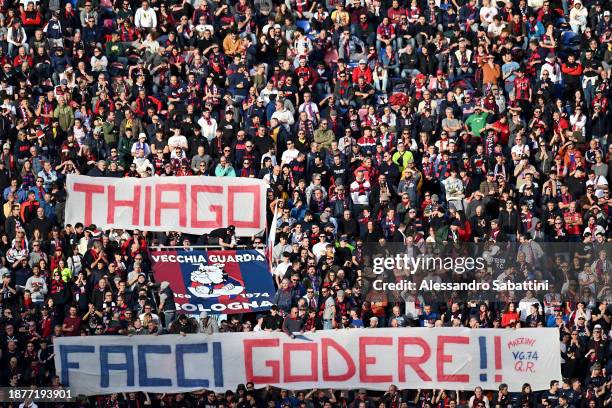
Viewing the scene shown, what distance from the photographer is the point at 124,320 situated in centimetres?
3159

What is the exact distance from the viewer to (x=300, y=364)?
3133cm

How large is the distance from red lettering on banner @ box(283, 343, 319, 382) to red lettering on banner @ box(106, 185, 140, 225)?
428cm

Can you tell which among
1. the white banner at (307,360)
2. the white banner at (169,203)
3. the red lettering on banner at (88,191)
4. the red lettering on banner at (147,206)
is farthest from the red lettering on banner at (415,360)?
the red lettering on banner at (88,191)

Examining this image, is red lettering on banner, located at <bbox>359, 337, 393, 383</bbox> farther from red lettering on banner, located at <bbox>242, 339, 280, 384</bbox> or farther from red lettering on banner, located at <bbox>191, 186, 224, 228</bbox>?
red lettering on banner, located at <bbox>191, 186, 224, 228</bbox>

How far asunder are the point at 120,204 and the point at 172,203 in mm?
931

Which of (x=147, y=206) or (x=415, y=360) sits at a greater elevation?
(x=147, y=206)

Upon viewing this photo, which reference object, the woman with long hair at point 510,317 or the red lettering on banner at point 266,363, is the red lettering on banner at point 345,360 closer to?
the red lettering on banner at point 266,363

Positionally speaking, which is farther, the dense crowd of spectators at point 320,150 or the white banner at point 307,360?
the dense crowd of spectators at point 320,150

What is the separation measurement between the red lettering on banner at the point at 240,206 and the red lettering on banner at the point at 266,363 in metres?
3.10

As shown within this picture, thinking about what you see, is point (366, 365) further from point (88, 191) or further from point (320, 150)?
point (88, 191)

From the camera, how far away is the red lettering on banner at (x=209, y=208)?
3400 centimetres

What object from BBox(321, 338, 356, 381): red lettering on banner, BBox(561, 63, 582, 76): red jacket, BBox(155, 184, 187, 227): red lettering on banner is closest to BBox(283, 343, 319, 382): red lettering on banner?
BBox(321, 338, 356, 381): red lettering on banner

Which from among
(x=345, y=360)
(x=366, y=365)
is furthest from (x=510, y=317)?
(x=345, y=360)

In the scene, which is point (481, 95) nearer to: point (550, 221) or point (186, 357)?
point (550, 221)
